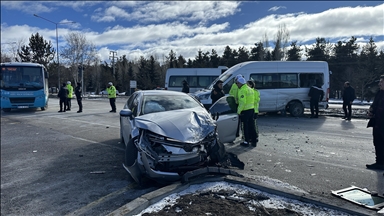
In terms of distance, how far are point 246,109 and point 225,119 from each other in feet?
3.89

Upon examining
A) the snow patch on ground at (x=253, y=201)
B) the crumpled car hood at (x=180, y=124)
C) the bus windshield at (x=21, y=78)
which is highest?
the bus windshield at (x=21, y=78)

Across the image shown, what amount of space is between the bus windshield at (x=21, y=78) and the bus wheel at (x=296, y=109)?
50.2ft

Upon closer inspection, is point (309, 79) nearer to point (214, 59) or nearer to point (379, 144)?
point (379, 144)

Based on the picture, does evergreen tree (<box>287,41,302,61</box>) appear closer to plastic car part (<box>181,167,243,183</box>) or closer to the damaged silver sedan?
the damaged silver sedan

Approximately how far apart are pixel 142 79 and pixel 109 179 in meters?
53.1

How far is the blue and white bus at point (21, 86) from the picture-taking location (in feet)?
53.5

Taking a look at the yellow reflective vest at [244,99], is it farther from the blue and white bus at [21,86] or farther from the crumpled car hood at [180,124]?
the blue and white bus at [21,86]

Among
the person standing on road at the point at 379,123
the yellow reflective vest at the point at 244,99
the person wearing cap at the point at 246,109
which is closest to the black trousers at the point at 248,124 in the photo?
the person wearing cap at the point at 246,109

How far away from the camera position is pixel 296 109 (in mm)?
13562

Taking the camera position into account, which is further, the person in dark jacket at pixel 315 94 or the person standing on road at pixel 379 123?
the person in dark jacket at pixel 315 94

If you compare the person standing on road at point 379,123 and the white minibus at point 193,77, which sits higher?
the white minibus at point 193,77

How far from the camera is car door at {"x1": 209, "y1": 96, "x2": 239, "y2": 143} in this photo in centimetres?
640

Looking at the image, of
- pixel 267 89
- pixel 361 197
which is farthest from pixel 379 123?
pixel 267 89

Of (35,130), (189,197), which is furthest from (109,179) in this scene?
(35,130)
